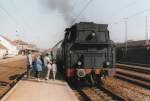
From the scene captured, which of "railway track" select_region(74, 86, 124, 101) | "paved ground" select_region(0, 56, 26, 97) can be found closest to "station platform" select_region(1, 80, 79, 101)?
"railway track" select_region(74, 86, 124, 101)

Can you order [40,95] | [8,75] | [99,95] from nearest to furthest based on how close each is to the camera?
[40,95] < [99,95] < [8,75]

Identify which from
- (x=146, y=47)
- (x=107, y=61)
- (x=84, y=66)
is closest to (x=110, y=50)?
(x=107, y=61)

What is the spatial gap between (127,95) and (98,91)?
6.40 ft

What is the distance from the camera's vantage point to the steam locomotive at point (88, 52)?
1697cm

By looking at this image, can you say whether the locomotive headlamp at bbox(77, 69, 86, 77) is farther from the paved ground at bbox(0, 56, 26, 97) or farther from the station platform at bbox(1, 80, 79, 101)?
the paved ground at bbox(0, 56, 26, 97)

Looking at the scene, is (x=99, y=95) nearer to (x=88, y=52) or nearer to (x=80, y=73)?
(x=80, y=73)

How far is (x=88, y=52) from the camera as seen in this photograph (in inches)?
679

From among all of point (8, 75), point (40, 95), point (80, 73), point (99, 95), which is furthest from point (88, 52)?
point (8, 75)

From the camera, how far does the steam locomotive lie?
1697cm

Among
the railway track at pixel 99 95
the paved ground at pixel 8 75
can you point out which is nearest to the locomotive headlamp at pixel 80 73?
the railway track at pixel 99 95

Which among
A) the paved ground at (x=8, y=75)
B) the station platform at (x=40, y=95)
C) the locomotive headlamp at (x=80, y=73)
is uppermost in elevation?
the locomotive headlamp at (x=80, y=73)

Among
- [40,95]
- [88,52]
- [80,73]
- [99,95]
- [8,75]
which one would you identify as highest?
[88,52]

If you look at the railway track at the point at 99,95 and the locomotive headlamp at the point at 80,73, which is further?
the locomotive headlamp at the point at 80,73

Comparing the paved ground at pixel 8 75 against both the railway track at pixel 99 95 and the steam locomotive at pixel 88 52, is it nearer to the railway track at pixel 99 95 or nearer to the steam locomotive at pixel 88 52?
the steam locomotive at pixel 88 52
